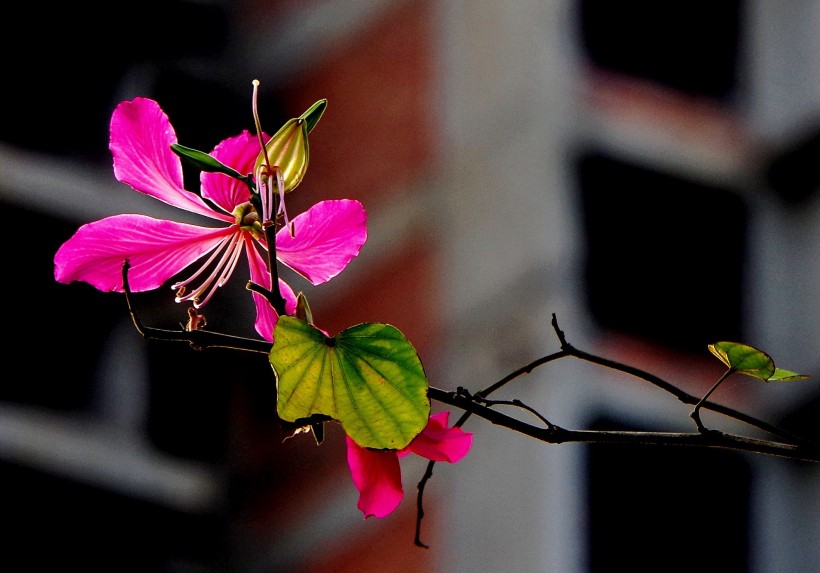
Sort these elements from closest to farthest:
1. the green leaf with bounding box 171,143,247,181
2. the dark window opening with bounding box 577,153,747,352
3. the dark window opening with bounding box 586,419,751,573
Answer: the green leaf with bounding box 171,143,247,181 < the dark window opening with bounding box 586,419,751,573 < the dark window opening with bounding box 577,153,747,352

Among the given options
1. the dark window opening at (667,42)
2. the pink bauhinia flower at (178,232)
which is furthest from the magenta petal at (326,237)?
the dark window opening at (667,42)

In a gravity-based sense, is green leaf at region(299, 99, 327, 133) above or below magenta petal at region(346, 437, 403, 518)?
above

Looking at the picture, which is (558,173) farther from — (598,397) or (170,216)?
(170,216)

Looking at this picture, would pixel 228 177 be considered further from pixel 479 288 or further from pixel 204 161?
pixel 479 288

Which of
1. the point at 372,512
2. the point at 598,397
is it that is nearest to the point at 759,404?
the point at 598,397

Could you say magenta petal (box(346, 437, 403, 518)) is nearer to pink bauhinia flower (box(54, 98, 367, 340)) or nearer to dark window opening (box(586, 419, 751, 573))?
pink bauhinia flower (box(54, 98, 367, 340))

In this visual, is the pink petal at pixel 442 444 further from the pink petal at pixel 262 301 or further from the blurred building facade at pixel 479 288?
the blurred building facade at pixel 479 288

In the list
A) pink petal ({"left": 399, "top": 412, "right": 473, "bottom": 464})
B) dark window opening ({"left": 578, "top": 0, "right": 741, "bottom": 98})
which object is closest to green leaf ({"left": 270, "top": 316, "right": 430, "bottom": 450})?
pink petal ({"left": 399, "top": 412, "right": 473, "bottom": 464})
